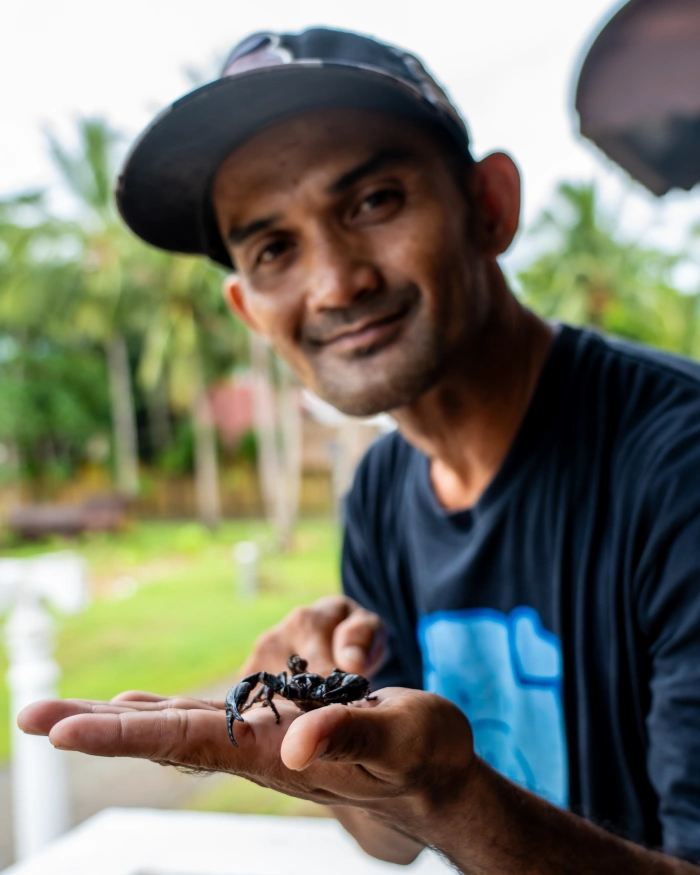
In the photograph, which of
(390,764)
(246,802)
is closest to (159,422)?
(246,802)

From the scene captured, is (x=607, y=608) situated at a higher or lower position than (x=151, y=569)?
higher

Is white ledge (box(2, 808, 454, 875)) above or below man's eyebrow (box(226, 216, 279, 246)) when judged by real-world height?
below

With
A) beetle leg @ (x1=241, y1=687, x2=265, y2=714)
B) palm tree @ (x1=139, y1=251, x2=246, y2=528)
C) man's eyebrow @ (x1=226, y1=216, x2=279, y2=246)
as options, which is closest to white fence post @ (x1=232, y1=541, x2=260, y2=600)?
palm tree @ (x1=139, y1=251, x2=246, y2=528)

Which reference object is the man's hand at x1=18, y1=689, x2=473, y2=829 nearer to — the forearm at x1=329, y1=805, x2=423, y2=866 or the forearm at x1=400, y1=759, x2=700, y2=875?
the forearm at x1=400, y1=759, x2=700, y2=875

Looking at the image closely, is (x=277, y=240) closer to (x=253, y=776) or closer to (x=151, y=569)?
(x=253, y=776)

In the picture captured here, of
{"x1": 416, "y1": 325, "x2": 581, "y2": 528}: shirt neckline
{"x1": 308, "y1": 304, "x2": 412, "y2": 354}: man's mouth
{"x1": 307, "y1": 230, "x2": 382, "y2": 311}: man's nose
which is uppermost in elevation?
{"x1": 307, "y1": 230, "x2": 382, "y2": 311}: man's nose

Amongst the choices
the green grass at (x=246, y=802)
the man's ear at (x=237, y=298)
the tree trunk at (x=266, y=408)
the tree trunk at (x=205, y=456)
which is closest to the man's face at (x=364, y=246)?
the man's ear at (x=237, y=298)

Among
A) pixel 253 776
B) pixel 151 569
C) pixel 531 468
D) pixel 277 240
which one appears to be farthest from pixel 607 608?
pixel 151 569
